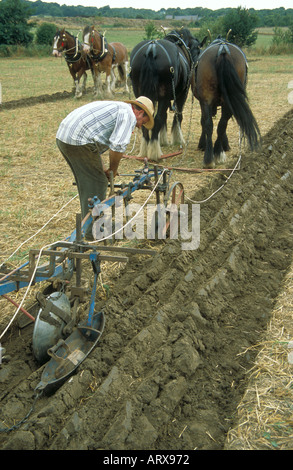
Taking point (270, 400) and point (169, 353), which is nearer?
point (270, 400)

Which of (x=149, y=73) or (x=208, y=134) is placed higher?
(x=149, y=73)

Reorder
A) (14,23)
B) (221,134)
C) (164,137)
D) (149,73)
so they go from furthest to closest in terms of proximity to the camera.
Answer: (14,23) → (164,137) → (221,134) → (149,73)

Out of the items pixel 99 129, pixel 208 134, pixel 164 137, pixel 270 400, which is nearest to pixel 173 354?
pixel 270 400

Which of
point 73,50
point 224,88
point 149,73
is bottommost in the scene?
point 73,50

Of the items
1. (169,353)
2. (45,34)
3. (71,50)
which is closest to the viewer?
(169,353)

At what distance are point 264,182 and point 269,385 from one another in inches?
161

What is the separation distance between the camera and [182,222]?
557 cm

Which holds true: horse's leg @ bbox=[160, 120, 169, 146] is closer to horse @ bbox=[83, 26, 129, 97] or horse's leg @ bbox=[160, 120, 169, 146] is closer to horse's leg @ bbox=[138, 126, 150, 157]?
horse's leg @ bbox=[138, 126, 150, 157]

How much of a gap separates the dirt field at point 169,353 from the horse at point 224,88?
1917 mm

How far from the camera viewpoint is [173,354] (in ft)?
10.8

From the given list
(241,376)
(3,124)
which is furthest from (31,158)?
(241,376)

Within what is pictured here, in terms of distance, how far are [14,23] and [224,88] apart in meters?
29.2

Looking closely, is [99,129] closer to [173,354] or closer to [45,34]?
[173,354]

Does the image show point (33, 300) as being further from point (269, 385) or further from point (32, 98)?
point (32, 98)
